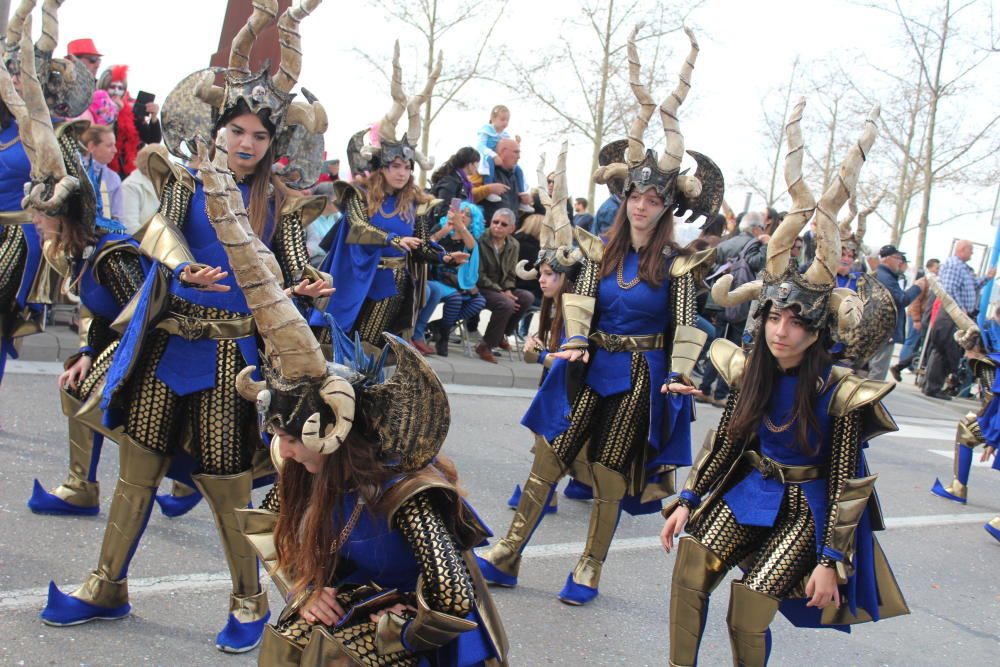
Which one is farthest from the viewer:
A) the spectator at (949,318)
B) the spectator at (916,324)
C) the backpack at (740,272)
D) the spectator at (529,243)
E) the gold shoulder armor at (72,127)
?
the spectator at (916,324)

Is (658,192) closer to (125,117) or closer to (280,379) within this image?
(280,379)

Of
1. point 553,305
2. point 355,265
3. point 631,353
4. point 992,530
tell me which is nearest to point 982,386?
point 992,530

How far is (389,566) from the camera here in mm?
2527

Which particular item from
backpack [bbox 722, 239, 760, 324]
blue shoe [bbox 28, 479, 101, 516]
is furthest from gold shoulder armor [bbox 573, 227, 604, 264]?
backpack [bbox 722, 239, 760, 324]

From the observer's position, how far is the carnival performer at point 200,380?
3.34 metres

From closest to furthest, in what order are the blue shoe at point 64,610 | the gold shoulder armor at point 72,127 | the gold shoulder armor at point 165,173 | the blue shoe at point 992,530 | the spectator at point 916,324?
the blue shoe at point 64,610
the gold shoulder armor at point 165,173
the gold shoulder armor at point 72,127
the blue shoe at point 992,530
the spectator at point 916,324

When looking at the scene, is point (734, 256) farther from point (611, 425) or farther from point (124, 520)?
point (124, 520)

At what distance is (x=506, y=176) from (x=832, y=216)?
7.86 metres

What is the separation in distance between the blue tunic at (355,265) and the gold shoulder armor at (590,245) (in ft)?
6.24

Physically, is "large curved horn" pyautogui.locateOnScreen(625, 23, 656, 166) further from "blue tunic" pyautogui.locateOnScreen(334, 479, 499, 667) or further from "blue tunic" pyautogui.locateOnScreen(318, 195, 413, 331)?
"blue tunic" pyautogui.locateOnScreen(334, 479, 499, 667)

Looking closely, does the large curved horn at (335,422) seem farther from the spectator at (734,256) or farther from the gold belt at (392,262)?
the spectator at (734,256)

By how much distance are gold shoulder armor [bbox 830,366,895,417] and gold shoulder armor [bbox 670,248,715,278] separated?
1210 millimetres

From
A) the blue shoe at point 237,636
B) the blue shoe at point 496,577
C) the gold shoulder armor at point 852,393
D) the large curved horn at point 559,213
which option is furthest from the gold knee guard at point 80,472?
the gold shoulder armor at point 852,393

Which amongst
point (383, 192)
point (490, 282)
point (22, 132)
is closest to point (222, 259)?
point (22, 132)
